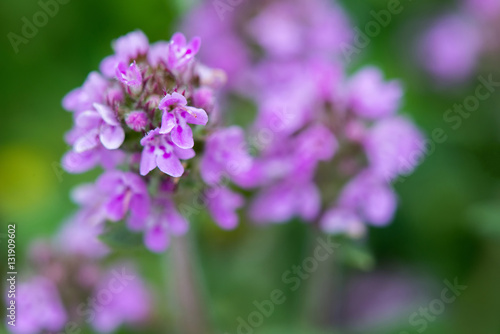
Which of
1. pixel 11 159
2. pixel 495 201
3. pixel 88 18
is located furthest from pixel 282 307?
pixel 88 18

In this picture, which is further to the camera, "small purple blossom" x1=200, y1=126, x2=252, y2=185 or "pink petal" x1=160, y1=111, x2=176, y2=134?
"small purple blossom" x1=200, y1=126, x2=252, y2=185

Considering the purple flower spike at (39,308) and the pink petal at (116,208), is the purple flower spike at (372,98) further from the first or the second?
the purple flower spike at (39,308)

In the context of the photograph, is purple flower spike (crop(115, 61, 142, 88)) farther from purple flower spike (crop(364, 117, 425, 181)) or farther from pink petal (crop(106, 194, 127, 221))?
purple flower spike (crop(364, 117, 425, 181))

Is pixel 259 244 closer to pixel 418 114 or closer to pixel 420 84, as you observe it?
pixel 418 114

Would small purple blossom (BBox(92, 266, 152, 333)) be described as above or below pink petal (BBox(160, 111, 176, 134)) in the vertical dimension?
below

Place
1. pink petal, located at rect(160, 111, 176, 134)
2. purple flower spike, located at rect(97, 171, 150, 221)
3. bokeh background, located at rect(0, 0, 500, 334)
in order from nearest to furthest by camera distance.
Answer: pink petal, located at rect(160, 111, 176, 134) → purple flower spike, located at rect(97, 171, 150, 221) → bokeh background, located at rect(0, 0, 500, 334)

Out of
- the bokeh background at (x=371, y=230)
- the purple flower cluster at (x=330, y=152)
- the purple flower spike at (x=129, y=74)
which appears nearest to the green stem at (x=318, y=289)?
the bokeh background at (x=371, y=230)

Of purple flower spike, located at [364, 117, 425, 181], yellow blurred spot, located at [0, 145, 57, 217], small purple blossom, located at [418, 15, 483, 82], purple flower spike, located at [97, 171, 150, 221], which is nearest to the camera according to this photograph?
purple flower spike, located at [97, 171, 150, 221]

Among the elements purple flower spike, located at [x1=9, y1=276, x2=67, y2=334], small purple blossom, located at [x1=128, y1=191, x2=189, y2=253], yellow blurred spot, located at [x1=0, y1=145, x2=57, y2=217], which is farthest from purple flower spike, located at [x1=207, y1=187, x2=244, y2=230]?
yellow blurred spot, located at [x1=0, y1=145, x2=57, y2=217]

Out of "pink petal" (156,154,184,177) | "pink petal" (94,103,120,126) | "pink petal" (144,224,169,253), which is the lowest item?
"pink petal" (144,224,169,253)
